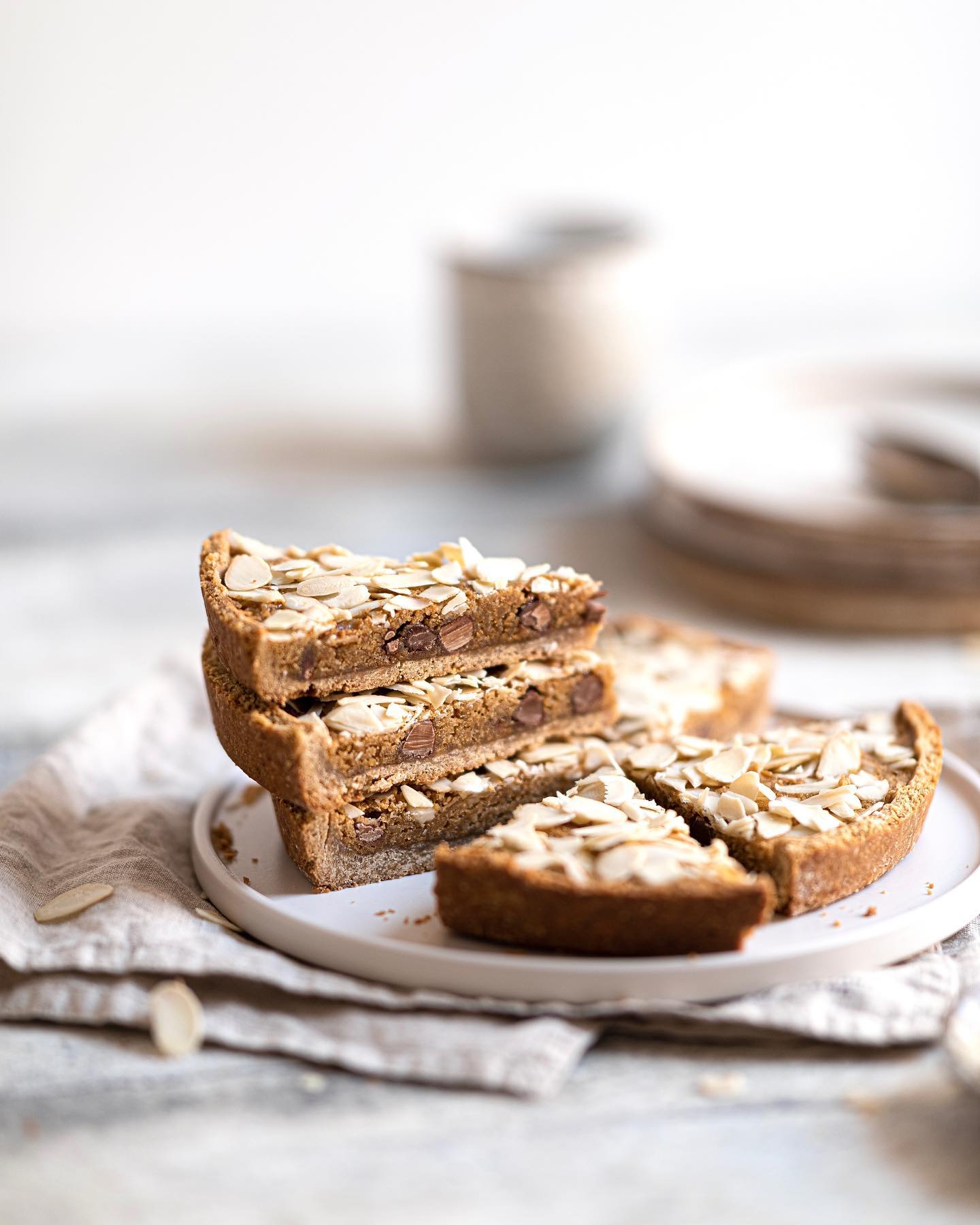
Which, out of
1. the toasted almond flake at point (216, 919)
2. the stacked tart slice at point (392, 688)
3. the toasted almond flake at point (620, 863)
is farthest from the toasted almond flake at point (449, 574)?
the toasted almond flake at point (216, 919)

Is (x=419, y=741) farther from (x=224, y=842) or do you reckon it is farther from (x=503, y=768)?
(x=224, y=842)

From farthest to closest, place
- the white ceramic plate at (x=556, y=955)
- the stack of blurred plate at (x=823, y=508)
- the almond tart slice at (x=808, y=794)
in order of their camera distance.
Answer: the stack of blurred plate at (x=823, y=508) < the almond tart slice at (x=808, y=794) < the white ceramic plate at (x=556, y=955)

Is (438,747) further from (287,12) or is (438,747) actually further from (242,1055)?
(287,12)

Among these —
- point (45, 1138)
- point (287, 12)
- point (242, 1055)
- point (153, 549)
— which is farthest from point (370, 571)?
point (287, 12)

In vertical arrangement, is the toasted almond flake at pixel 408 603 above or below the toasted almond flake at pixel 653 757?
above

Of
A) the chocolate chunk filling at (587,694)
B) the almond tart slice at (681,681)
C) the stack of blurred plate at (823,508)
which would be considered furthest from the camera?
the stack of blurred plate at (823,508)

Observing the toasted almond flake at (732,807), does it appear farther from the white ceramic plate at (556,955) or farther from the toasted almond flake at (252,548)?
the toasted almond flake at (252,548)
